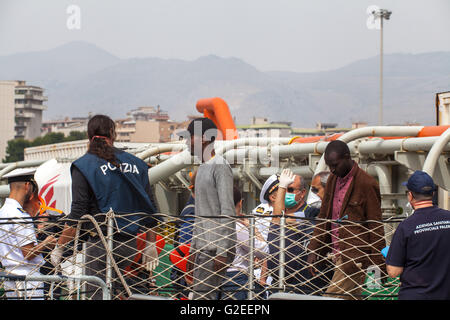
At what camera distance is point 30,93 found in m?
153

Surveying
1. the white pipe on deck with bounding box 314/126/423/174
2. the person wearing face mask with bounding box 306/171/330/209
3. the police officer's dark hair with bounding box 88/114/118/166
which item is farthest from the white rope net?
the white pipe on deck with bounding box 314/126/423/174

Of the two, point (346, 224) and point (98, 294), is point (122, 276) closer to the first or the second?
point (98, 294)

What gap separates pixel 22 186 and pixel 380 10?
131ft

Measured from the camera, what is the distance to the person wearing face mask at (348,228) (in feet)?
17.0

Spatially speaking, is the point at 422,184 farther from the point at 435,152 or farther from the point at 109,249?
the point at 435,152

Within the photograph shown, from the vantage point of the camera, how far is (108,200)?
4.76 meters

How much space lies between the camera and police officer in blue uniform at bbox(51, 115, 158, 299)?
15.4ft

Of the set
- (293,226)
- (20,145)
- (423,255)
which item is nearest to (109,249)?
(293,226)

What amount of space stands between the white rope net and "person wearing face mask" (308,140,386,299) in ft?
0.04

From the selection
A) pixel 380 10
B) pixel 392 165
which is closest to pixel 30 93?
pixel 380 10

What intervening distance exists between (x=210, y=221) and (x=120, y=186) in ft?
2.31

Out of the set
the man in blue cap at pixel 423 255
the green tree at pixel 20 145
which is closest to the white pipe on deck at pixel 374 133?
the man in blue cap at pixel 423 255

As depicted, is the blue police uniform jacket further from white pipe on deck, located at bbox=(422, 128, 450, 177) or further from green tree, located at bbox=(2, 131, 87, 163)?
green tree, located at bbox=(2, 131, 87, 163)
